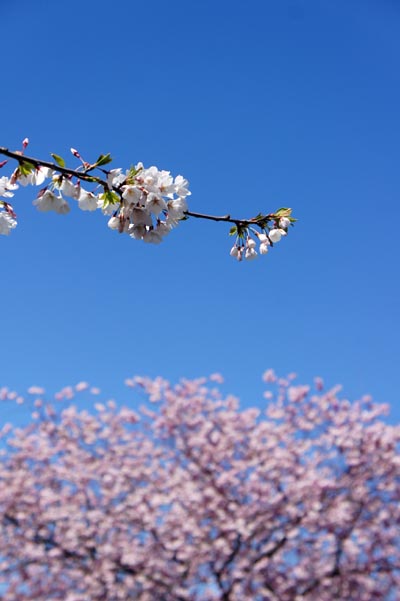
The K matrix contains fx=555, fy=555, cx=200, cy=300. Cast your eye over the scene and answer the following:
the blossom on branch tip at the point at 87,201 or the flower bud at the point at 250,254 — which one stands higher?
the flower bud at the point at 250,254

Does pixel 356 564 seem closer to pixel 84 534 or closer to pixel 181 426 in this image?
pixel 181 426

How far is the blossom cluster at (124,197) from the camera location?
1.85 m

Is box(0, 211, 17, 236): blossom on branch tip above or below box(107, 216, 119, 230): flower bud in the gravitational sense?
above

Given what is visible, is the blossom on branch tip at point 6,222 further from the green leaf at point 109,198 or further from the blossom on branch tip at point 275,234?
the blossom on branch tip at point 275,234

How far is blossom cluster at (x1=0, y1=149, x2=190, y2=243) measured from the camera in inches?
72.8

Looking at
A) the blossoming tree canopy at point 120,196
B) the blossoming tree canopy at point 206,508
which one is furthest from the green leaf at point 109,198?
the blossoming tree canopy at point 206,508

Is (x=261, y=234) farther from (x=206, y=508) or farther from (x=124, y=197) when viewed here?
(x=206, y=508)

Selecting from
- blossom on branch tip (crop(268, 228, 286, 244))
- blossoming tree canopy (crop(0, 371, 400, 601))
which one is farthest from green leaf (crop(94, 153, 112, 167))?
blossoming tree canopy (crop(0, 371, 400, 601))

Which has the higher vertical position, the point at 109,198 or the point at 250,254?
the point at 250,254

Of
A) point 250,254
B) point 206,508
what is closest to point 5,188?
point 250,254

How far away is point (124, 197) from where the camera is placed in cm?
191

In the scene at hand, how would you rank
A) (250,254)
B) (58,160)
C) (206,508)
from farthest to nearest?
(206,508) → (250,254) → (58,160)

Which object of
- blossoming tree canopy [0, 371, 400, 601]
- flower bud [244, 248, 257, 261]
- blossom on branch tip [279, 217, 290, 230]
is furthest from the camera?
blossoming tree canopy [0, 371, 400, 601]

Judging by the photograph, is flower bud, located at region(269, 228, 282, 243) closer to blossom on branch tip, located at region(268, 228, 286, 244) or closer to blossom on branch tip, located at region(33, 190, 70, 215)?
blossom on branch tip, located at region(268, 228, 286, 244)
